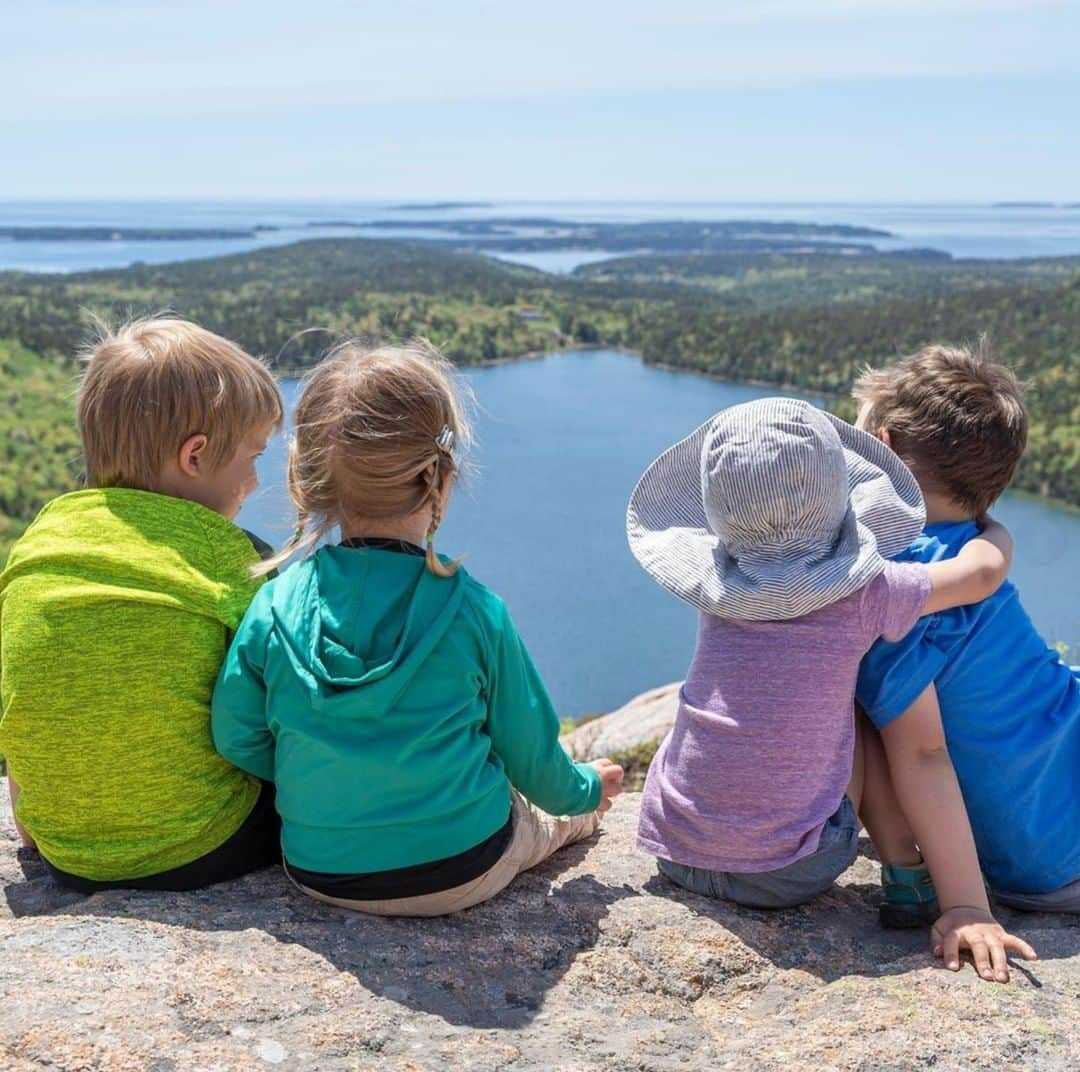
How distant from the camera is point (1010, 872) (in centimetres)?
260

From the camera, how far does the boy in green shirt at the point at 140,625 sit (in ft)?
7.51

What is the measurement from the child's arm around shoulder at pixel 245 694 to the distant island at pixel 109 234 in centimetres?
15891

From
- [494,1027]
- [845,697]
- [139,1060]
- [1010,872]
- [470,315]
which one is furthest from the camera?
[470,315]

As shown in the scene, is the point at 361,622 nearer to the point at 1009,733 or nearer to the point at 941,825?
the point at 941,825

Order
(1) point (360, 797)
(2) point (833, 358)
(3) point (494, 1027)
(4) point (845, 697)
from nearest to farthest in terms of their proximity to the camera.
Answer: (3) point (494, 1027)
(1) point (360, 797)
(4) point (845, 697)
(2) point (833, 358)

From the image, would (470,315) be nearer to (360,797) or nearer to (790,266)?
(790,266)

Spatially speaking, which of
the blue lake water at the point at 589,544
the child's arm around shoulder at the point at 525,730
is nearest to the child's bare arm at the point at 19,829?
the child's arm around shoulder at the point at 525,730

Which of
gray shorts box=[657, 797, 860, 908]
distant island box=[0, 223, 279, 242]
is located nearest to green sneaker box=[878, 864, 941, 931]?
gray shorts box=[657, 797, 860, 908]

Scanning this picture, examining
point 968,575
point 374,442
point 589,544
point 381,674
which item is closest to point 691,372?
point 589,544

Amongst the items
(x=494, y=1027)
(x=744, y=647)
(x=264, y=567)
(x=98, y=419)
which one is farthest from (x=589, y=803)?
(x=98, y=419)

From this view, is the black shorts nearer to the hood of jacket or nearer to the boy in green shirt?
the boy in green shirt

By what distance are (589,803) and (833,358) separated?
6758 cm

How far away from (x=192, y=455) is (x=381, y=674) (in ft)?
2.32

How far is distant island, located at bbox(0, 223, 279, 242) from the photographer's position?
150250 millimetres
